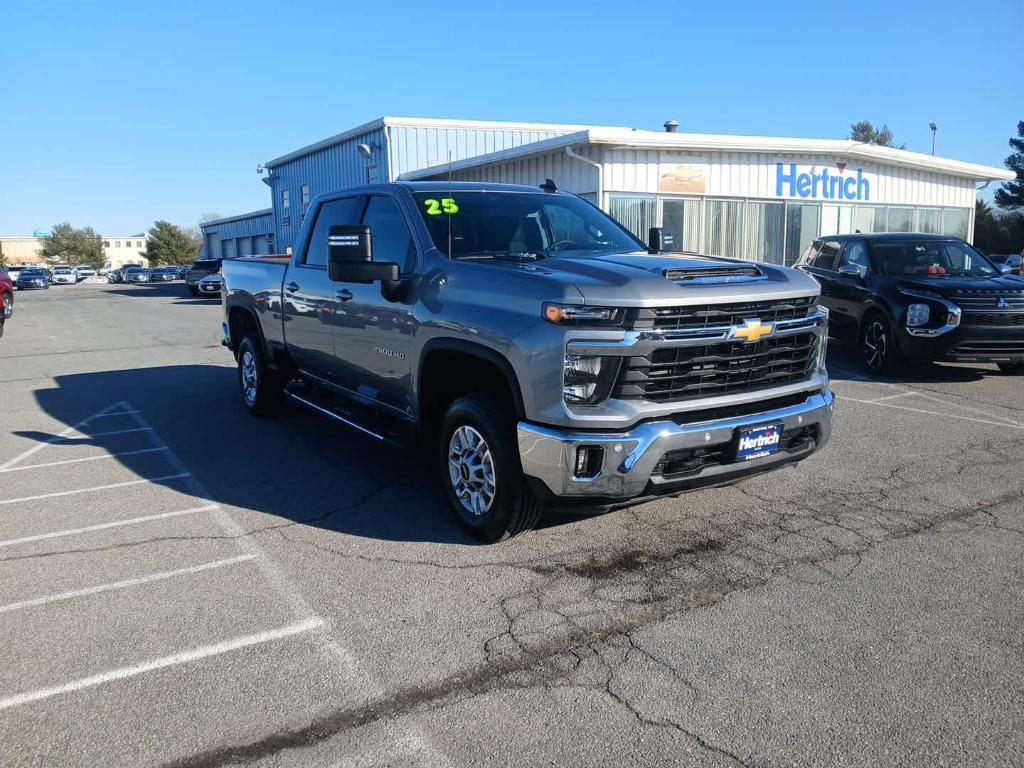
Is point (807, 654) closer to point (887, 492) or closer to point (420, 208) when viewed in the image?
point (887, 492)

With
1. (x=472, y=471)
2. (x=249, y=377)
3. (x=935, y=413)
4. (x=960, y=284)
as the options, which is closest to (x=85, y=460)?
(x=249, y=377)

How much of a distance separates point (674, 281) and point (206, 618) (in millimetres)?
2758

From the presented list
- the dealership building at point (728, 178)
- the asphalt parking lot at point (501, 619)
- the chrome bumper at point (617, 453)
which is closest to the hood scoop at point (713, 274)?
the chrome bumper at point (617, 453)

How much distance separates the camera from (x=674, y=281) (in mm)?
4148

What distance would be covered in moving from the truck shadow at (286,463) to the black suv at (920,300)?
5869 mm

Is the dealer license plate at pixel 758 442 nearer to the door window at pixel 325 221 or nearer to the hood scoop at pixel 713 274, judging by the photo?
the hood scoop at pixel 713 274

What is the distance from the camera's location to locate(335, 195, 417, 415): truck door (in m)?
5.20

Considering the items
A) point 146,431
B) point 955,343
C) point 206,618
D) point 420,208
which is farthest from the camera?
point 955,343

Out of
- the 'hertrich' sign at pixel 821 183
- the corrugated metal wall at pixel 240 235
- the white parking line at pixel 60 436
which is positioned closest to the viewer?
the white parking line at pixel 60 436

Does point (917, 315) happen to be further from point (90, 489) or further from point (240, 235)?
point (240, 235)

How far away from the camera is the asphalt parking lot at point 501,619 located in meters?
2.86

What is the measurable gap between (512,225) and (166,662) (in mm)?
3371

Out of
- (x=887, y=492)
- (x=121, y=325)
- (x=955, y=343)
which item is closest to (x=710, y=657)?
(x=887, y=492)

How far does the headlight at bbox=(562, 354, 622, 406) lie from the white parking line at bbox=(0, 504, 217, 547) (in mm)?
2757
